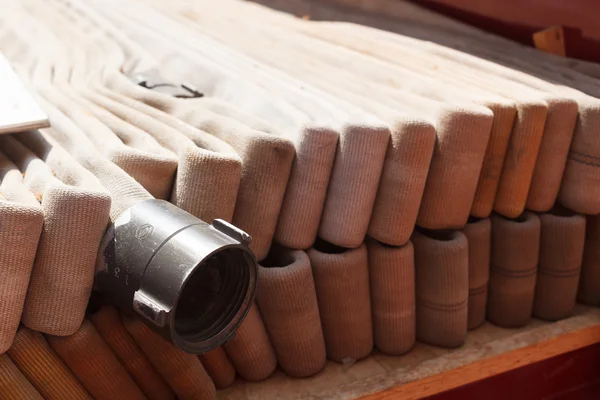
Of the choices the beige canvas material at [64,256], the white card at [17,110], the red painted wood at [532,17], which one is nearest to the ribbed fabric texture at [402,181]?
the beige canvas material at [64,256]

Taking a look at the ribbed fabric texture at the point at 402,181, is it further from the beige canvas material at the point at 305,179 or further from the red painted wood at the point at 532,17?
the red painted wood at the point at 532,17

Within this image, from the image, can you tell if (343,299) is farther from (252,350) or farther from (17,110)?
(17,110)

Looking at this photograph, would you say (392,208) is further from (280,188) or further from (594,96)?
(594,96)

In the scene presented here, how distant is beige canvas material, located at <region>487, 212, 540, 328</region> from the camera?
1406mm

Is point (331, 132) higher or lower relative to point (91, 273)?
higher

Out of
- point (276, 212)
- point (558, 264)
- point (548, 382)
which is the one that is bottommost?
point (548, 382)

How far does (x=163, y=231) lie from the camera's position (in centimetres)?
96

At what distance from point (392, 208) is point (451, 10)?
3.81ft

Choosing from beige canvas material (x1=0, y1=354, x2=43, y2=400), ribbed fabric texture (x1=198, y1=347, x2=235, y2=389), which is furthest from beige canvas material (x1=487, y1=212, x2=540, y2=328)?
beige canvas material (x1=0, y1=354, x2=43, y2=400)

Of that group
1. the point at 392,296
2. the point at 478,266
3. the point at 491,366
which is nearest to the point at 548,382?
the point at 491,366

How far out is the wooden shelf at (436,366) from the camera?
1.27 metres

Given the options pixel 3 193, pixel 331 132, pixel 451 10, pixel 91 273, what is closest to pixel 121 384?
pixel 91 273

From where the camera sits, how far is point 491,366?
55.1 inches

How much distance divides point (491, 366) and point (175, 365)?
24.3 inches
